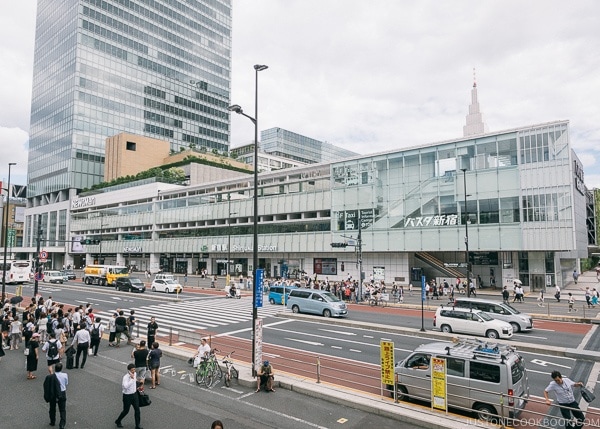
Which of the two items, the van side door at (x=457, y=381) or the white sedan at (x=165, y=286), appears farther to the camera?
the white sedan at (x=165, y=286)

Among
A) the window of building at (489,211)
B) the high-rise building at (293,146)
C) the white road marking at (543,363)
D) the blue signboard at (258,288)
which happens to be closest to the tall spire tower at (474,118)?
the window of building at (489,211)

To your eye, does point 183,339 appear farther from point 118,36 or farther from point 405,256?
point 118,36

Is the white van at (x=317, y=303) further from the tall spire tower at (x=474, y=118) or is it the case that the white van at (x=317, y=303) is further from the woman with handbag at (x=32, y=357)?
the tall spire tower at (x=474, y=118)

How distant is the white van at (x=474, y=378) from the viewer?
386 inches

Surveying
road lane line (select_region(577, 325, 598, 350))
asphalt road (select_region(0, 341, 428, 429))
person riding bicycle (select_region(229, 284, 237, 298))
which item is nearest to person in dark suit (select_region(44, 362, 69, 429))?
asphalt road (select_region(0, 341, 428, 429))

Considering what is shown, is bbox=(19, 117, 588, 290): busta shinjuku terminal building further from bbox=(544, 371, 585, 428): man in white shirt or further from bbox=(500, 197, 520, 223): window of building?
bbox=(544, 371, 585, 428): man in white shirt

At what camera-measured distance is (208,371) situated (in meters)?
12.6

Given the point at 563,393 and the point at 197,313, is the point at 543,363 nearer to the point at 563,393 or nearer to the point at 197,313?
the point at 563,393

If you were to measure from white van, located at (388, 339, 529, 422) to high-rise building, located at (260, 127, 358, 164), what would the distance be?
12056cm

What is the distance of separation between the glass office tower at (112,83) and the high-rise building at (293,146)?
56.0 ft

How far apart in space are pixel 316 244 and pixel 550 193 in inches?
1132

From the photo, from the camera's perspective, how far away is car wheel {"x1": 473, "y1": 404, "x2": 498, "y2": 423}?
9656 mm

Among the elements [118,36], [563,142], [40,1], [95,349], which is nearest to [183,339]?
[95,349]

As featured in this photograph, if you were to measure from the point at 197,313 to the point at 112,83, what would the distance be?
91.2 m
